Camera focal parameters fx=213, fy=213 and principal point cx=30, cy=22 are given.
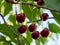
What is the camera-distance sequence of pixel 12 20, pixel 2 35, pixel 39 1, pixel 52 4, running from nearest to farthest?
pixel 52 4 < pixel 39 1 < pixel 2 35 < pixel 12 20

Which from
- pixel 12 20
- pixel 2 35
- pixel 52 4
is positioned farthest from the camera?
pixel 12 20

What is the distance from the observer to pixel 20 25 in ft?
3.85

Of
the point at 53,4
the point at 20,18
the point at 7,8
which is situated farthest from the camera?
the point at 7,8

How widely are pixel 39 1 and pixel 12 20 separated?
0.94 feet

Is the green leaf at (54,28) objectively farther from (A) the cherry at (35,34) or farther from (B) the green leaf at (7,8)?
(B) the green leaf at (7,8)

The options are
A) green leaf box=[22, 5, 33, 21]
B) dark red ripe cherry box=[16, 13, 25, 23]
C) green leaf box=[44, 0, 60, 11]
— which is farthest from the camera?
green leaf box=[22, 5, 33, 21]

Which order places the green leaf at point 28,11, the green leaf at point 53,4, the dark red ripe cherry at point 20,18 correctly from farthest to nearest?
the green leaf at point 28,11
the dark red ripe cherry at point 20,18
the green leaf at point 53,4

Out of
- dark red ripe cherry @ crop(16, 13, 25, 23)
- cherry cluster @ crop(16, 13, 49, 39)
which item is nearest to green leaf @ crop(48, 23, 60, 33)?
cherry cluster @ crop(16, 13, 49, 39)

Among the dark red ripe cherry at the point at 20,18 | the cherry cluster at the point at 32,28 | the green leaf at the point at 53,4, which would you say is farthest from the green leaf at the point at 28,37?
the green leaf at the point at 53,4

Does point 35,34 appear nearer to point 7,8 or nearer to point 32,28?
point 32,28

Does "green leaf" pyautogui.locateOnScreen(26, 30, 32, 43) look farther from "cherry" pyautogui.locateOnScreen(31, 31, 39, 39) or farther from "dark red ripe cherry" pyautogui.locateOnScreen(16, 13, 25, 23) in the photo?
"dark red ripe cherry" pyautogui.locateOnScreen(16, 13, 25, 23)

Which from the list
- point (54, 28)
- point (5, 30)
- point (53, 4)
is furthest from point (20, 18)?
point (53, 4)

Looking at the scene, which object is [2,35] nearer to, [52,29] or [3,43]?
[3,43]

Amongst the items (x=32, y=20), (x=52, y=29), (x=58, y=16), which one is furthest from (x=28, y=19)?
(x=58, y=16)
